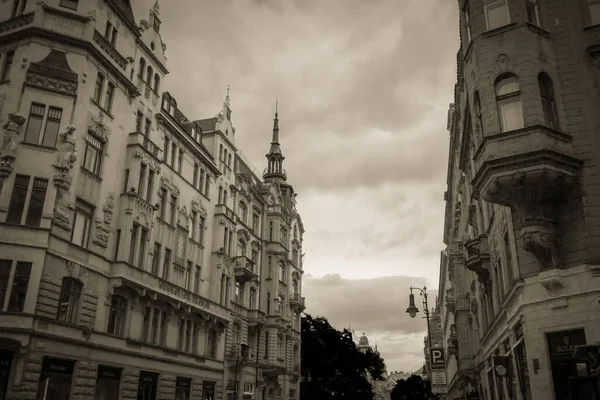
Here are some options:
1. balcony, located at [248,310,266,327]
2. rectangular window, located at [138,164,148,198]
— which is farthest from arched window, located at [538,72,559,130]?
balcony, located at [248,310,266,327]

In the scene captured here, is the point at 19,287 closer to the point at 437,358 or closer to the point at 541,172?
the point at 541,172

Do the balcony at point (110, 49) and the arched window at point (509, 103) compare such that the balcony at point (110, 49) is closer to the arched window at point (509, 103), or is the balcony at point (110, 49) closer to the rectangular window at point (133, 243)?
the rectangular window at point (133, 243)

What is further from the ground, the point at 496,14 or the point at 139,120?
the point at 139,120

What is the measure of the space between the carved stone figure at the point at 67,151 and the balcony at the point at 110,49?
602 cm

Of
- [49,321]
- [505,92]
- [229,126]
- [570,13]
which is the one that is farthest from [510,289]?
[229,126]

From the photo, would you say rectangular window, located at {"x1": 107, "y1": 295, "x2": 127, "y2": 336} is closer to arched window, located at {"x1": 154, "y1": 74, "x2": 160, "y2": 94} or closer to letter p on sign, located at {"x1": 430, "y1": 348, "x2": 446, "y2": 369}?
arched window, located at {"x1": 154, "y1": 74, "x2": 160, "y2": 94}

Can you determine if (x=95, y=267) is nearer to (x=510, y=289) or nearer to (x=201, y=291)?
(x=201, y=291)

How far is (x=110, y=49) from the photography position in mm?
30562

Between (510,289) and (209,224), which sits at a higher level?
(209,224)

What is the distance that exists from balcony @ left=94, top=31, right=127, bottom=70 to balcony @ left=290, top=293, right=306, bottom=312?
3565 centimetres

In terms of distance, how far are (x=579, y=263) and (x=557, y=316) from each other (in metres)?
1.88

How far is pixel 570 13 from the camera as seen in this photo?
20203 mm

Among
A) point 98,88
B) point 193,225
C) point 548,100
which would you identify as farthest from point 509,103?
point 193,225

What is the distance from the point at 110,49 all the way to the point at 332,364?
55.1 m
